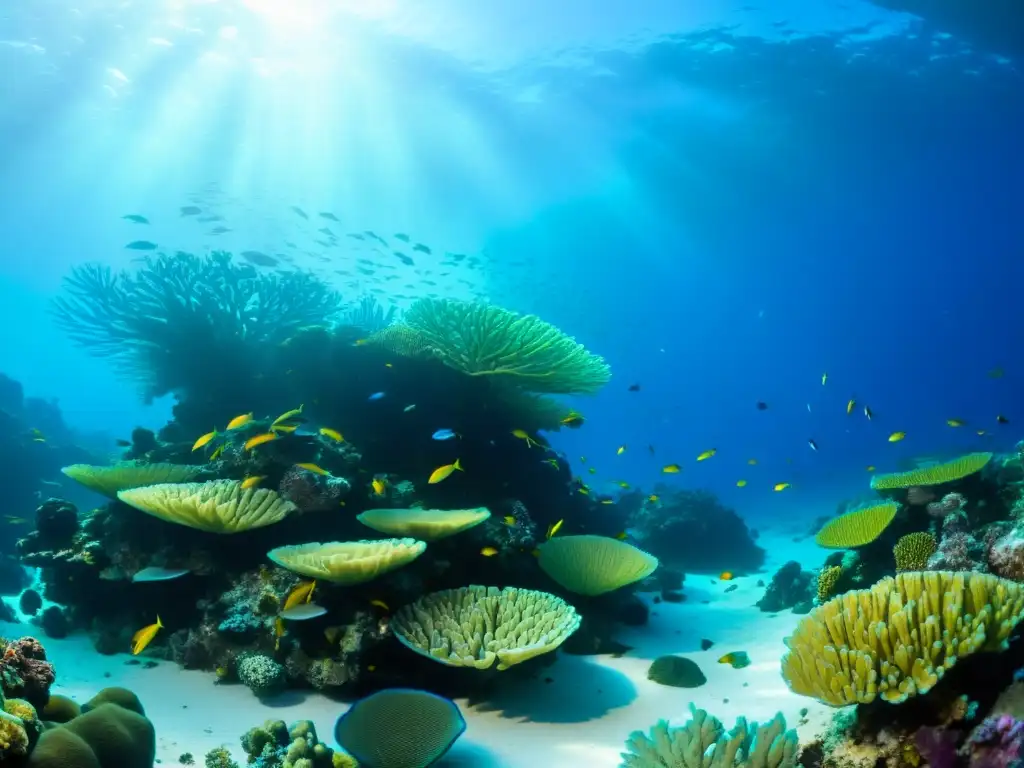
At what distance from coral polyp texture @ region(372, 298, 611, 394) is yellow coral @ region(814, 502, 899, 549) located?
355cm

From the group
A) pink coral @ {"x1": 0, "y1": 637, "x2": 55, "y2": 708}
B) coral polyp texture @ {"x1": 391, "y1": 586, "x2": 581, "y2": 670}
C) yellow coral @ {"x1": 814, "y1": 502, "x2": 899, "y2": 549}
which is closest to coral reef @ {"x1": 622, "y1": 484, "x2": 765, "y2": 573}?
yellow coral @ {"x1": 814, "y1": 502, "x2": 899, "y2": 549}

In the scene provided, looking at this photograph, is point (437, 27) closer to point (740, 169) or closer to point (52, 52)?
point (52, 52)

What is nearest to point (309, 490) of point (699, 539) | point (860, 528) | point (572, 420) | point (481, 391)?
point (481, 391)

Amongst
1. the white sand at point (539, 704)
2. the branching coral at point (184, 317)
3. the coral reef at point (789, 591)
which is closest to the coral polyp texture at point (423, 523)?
the white sand at point (539, 704)

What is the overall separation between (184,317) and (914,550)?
12173 mm

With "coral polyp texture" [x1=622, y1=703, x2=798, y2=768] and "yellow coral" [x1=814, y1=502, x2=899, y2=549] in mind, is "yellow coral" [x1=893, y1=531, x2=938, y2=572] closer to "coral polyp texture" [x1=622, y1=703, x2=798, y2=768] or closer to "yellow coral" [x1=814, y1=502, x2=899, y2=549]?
"yellow coral" [x1=814, y1=502, x2=899, y2=549]

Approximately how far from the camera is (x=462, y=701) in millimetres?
5227

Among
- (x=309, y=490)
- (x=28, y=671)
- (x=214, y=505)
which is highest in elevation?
(x=309, y=490)

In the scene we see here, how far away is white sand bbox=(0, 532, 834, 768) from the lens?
4.37 m

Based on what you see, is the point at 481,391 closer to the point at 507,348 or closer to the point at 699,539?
the point at 507,348

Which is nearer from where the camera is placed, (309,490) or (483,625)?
(483,625)

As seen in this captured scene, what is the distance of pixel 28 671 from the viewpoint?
309 cm

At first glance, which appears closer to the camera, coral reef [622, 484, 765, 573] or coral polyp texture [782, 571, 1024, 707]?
coral polyp texture [782, 571, 1024, 707]

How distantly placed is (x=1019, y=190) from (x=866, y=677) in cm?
4837
